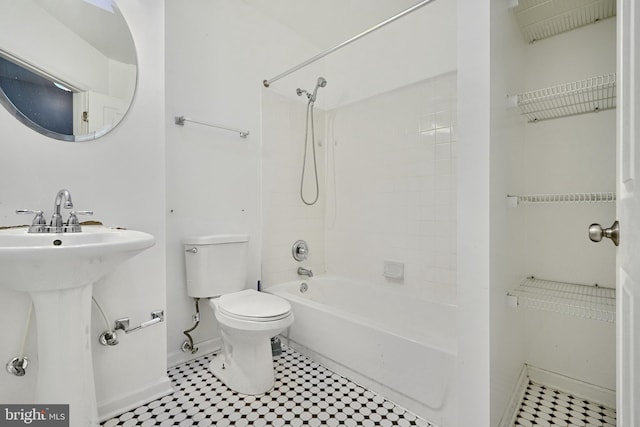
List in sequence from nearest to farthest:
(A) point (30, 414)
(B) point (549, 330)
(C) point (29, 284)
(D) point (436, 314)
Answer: (C) point (29, 284)
(A) point (30, 414)
(B) point (549, 330)
(D) point (436, 314)

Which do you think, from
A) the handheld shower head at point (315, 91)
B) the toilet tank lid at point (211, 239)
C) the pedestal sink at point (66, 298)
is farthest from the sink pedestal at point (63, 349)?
the handheld shower head at point (315, 91)

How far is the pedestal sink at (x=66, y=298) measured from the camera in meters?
0.91

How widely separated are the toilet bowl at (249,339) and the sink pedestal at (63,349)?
2.03ft

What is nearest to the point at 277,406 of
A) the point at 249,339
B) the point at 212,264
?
the point at 249,339

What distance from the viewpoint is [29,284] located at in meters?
0.93

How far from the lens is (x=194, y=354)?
1.95m

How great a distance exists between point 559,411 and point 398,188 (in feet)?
5.08

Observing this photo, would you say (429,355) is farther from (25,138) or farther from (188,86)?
(188,86)

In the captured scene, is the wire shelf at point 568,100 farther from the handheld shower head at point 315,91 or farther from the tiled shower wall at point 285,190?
the tiled shower wall at point 285,190

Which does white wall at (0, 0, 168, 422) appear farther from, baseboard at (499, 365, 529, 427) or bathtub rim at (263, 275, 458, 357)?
baseboard at (499, 365, 529, 427)

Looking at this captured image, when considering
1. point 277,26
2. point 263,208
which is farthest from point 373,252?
point 277,26

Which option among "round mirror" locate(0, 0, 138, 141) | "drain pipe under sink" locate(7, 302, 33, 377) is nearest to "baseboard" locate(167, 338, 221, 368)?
"drain pipe under sink" locate(7, 302, 33, 377)

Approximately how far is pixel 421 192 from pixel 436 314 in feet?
2.82

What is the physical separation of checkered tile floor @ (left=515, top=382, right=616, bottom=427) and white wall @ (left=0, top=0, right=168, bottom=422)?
6.10 ft
